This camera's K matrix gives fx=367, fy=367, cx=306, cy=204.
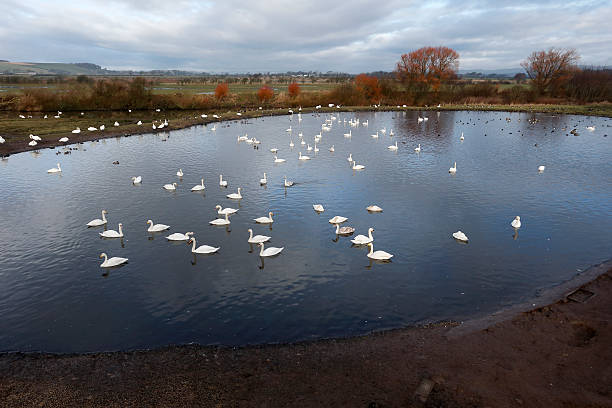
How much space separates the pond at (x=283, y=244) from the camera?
14539mm

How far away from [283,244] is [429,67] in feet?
314

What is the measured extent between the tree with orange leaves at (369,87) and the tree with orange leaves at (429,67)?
32.6 ft

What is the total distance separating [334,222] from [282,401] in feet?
43.5

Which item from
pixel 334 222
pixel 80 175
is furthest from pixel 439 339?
pixel 80 175

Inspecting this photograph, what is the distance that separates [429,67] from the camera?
100m

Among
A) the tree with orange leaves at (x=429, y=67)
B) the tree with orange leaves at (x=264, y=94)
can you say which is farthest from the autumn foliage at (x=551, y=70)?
the tree with orange leaves at (x=264, y=94)

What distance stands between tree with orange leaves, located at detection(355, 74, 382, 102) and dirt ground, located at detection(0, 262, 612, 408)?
90771 mm

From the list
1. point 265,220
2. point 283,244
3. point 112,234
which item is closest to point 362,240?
point 283,244

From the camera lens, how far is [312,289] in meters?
16.4

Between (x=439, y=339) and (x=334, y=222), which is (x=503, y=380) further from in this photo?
(x=334, y=222)

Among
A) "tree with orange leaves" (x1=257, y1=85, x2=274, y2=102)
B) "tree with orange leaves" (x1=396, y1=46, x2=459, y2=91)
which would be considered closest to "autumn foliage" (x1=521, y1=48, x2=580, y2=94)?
"tree with orange leaves" (x1=396, y1=46, x2=459, y2=91)

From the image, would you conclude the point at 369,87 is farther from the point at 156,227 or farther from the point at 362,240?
the point at 156,227

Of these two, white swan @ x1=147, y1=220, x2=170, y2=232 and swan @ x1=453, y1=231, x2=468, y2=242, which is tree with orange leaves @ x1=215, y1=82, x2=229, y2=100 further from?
swan @ x1=453, y1=231, x2=468, y2=242

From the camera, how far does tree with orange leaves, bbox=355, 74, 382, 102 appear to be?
97.8 meters
